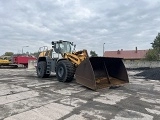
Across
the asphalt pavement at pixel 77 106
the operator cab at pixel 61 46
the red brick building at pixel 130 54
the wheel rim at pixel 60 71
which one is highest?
the red brick building at pixel 130 54

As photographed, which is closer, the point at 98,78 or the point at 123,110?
the point at 123,110

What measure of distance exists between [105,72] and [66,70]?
182cm

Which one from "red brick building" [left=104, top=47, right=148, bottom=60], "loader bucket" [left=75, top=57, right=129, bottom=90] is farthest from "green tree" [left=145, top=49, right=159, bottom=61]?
"loader bucket" [left=75, top=57, right=129, bottom=90]

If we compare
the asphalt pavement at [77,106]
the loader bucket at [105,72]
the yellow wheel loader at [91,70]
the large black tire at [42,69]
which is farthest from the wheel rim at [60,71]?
the asphalt pavement at [77,106]

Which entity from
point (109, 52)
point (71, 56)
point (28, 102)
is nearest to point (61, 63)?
point (71, 56)

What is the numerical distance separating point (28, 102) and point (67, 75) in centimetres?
390

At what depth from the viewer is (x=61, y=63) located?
10.3 meters

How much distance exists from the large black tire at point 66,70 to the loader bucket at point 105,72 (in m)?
1.04

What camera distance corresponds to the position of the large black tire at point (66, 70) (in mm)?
9852

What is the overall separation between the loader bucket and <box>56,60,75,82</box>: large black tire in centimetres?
104

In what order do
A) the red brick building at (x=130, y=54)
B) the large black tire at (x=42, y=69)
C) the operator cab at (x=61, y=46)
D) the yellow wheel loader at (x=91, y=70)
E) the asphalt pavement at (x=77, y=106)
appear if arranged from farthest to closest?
the red brick building at (x=130, y=54), the large black tire at (x=42, y=69), the operator cab at (x=61, y=46), the yellow wheel loader at (x=91, y=70), the asphalt pavement at (x=77, y=106)

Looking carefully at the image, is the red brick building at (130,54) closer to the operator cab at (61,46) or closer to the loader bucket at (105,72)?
the operator cab at (61,46)

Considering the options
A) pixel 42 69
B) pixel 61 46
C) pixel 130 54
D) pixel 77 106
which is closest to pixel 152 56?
pixel 130 54

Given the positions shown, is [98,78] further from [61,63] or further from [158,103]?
[158,103]
